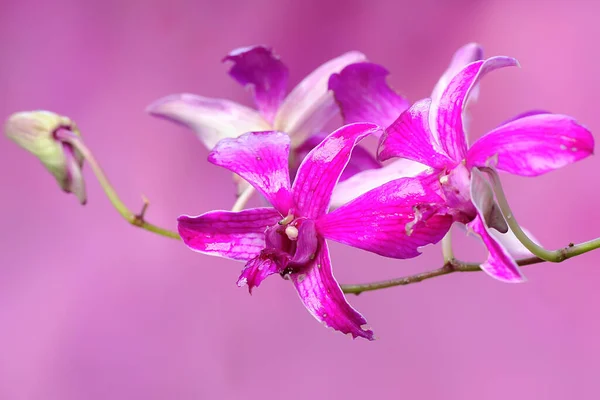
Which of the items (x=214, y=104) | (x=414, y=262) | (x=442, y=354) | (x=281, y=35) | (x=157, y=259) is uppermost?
(x=281, y=35)

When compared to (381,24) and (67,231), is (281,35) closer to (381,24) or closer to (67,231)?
(381,24)

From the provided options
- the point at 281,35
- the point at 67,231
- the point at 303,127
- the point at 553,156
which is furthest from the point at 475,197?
the point at 67,231

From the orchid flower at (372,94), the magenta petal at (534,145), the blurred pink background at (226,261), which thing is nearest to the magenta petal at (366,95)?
the orchid flower at (372,94)

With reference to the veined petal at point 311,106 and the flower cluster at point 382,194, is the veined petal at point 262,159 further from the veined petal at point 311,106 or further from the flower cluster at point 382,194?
the veined petal at point 311,106

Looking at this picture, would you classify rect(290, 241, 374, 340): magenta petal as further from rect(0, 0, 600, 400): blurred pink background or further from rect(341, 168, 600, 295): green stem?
rect(0, 0, 600, 400): blurred pink background

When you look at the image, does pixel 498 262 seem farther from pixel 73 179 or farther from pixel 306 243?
pixel 73 179

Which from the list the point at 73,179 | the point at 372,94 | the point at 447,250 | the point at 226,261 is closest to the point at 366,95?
the point at 372,94

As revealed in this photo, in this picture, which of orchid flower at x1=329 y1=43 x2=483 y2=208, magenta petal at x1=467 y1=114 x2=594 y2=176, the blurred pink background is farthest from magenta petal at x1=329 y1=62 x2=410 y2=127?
the blurred pink background
